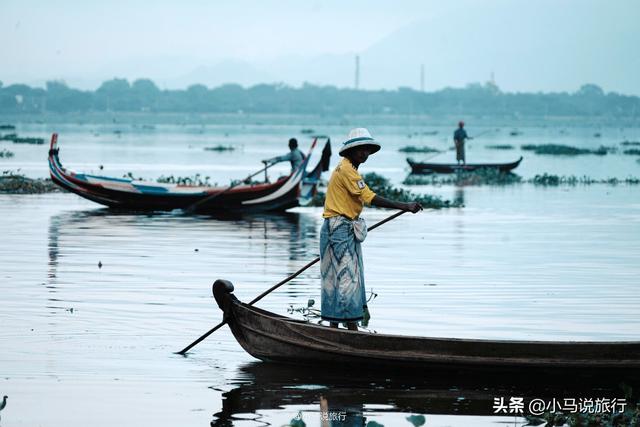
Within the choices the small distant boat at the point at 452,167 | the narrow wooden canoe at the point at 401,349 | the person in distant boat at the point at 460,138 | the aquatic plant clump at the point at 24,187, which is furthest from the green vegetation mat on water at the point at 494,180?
the narrow wooden canoe at the point at 401,349

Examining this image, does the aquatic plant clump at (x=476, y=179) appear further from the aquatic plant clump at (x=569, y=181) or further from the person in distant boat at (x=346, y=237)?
the person in distant boat at (x=346, y=237)

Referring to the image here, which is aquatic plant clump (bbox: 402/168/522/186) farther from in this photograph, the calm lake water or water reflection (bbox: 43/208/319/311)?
water reflection (bbox: 43/208/319/311)

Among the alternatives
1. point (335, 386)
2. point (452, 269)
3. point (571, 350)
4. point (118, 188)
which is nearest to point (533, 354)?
point (571, 350)

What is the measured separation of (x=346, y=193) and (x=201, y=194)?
15.9m

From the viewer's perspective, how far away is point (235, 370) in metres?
10.8

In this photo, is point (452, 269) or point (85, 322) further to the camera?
point (452, 269)

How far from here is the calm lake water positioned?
961 centimetres

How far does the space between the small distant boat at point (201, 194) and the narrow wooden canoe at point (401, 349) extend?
1502cm

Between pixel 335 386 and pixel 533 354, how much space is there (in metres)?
1.60

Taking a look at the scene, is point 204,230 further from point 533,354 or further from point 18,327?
point 533,354

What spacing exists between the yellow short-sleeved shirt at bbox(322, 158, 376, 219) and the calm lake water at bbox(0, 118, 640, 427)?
136 centimetres

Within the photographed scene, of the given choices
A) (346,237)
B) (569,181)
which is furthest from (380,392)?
(569,181)

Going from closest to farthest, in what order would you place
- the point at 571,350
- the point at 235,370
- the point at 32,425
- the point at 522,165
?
the point at 32,425 → the point at 571,350 → the point at 235,370 → the point at 522,165

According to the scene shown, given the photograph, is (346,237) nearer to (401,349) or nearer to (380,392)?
(401,349)
